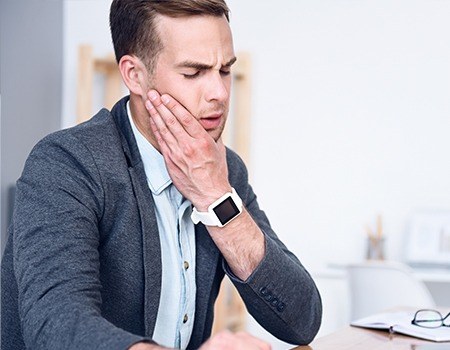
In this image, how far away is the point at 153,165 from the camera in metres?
1.53

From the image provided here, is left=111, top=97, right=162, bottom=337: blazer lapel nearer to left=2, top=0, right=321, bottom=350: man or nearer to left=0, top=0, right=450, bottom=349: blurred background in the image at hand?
left=2, top=0, right=321, bottom=350: man

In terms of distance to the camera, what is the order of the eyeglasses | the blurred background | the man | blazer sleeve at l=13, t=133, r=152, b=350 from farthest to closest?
the blurred background → the eyeglasses → the man → blazer sleeve at l=13, t=133, r=152, b=350

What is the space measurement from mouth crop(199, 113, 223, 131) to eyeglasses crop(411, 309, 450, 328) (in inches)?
22.8

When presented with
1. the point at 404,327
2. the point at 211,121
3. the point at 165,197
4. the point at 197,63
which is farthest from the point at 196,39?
the point at 404,327

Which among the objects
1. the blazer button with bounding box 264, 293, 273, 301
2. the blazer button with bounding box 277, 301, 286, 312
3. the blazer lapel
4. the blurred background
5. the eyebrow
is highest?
the eyebrow

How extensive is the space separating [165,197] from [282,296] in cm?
27

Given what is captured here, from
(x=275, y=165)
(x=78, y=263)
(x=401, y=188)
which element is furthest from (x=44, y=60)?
(x=78, y=263)

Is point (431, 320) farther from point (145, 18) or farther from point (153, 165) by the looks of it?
point (145, 18)

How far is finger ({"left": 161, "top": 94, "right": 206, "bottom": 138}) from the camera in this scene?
1.46 meters

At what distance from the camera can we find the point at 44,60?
3191 mm

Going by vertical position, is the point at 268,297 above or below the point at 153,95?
below

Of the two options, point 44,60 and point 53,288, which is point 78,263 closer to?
point 53,288

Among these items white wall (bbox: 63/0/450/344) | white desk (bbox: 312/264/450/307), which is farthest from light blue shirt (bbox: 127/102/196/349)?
white wall (bbox: 63/0/450/344)

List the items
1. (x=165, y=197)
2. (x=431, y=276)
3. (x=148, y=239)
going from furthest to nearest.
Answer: (x=431, y=276)
(x=165, y=197)
(x=148, y=239)
